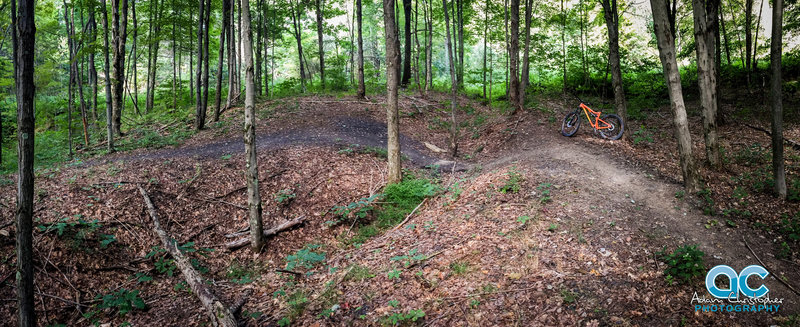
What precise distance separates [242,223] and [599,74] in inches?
785

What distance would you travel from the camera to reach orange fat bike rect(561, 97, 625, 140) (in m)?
11.4

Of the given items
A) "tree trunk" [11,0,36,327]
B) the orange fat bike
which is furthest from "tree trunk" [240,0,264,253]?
the orange fat bike

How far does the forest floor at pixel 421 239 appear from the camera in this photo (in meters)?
4.22

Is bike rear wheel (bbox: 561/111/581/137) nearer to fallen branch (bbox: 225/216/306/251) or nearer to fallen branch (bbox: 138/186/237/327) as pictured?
fallen branch (bbox: 225/216/306/251)

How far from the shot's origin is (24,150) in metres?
3.37

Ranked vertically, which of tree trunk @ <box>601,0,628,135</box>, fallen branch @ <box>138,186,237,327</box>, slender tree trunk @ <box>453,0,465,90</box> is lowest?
fallen branch @ <box>138,186,237,327</box>

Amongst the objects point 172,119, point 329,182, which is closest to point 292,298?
point 329,182

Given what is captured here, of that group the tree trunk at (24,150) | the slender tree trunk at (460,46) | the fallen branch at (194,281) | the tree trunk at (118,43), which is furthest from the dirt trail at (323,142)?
the slender tree trunk at (460,46)

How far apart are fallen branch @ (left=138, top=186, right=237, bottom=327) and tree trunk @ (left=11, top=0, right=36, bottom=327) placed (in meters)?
1.79

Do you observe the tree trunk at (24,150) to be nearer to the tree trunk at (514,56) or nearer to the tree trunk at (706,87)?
the tree trunk at (706,87)

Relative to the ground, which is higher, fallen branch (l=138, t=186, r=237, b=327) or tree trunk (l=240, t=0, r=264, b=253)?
tree trunk (l=240, t=0, r=264, b=253)

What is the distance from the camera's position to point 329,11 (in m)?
21.0

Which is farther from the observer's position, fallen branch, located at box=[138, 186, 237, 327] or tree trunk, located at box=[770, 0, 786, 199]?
tree trunk, located at box=[770, 0, 786, 199]

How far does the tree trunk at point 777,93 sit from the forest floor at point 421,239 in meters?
0.44
